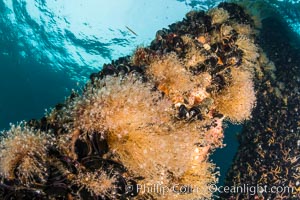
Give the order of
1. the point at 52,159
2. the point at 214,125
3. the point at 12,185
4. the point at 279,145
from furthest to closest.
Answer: the point at 279,145, the point at 214,125, the point at 52,159, the point at 12,185

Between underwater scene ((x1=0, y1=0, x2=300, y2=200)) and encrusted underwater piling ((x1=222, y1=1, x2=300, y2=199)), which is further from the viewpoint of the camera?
encrusted underwater piling ((x1=222, y1=1, x2=300, y2=199))

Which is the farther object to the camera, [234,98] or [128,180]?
[234,98]

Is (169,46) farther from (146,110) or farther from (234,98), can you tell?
(146,110)

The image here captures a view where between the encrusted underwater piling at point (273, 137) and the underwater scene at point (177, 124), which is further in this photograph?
the encrusted underwater piling at point (273, 137)

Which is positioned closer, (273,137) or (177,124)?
(177,124)

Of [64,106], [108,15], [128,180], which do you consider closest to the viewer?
[128,180]

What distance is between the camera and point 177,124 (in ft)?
12.5

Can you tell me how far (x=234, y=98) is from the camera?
4.91m

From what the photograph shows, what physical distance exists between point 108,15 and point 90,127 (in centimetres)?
1538

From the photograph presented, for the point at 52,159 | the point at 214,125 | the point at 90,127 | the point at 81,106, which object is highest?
the point at 214,125

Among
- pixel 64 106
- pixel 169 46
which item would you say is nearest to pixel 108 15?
pixel 169 46

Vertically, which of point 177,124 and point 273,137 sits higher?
point 273,137

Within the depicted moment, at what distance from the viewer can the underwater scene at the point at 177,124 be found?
9.84 ft

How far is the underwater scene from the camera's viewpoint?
9.84 feet
